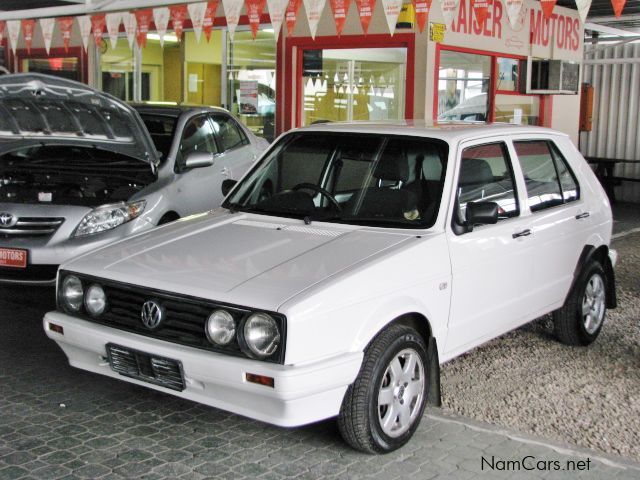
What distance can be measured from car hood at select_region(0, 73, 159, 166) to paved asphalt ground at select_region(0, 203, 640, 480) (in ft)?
9.15

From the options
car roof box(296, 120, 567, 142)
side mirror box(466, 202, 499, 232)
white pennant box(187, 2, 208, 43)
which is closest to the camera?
side mirror box(466, 202, 499, 232)

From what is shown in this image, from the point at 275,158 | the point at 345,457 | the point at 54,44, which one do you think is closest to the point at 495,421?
the point at 345,457

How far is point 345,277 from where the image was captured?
13.2 ft

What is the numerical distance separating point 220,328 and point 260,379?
35cm

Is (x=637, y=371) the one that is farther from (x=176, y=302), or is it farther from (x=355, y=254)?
(x=176, y=302)

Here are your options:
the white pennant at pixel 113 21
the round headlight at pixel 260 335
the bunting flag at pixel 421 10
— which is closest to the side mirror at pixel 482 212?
the round headlight at pixel 260 335

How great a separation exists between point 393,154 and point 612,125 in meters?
11.7

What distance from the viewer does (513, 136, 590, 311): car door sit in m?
5.52

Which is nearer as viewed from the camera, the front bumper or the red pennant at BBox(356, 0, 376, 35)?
the front bumper

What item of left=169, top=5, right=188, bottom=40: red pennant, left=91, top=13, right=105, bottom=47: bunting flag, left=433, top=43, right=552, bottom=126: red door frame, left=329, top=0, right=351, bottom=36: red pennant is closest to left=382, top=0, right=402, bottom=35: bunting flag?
left=329, top=0, right=351, bottom=36: red pennant

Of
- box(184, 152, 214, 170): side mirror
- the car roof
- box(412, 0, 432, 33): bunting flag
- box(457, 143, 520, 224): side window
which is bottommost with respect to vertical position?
box(184, 152, 214, 170): side mirror

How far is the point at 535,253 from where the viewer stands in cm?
542

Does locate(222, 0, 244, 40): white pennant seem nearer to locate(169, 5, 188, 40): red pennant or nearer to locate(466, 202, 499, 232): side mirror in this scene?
locate(169, 5, 188, 40): red pennant

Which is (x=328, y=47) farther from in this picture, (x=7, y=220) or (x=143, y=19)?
(x=7, y=220)
